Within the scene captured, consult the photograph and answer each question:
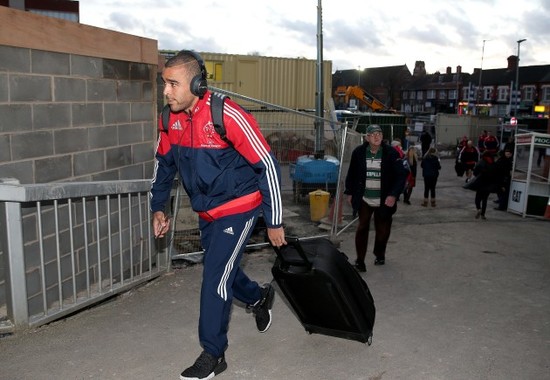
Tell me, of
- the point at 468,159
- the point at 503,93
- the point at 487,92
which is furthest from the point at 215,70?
the point at 487,92

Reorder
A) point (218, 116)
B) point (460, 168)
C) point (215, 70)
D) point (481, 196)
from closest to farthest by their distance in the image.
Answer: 1. point (218, 116)
2. point (481, 196)
3. point (460, 168)
4. point (215, 70)

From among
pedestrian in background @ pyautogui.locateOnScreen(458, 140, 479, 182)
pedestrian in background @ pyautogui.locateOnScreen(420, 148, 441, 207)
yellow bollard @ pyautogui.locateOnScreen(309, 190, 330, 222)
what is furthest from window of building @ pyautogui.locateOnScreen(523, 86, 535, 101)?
yellow bollard @ pyautogui.locateOnScreen(309, 190, 330, 222)

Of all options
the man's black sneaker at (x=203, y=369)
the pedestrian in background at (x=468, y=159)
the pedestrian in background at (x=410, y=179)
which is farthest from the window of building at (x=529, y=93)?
the man's black sneaker at (x=203, y=369)

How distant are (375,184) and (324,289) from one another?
2.72 metres

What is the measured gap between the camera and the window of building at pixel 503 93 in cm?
6956

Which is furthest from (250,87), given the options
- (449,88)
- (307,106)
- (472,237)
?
(449,88)

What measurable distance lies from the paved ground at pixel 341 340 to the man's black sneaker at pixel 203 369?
0.12 m

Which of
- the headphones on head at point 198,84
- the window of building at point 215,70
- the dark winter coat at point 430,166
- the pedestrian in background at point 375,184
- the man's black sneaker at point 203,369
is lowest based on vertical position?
the man's black sneaker at point 203,369

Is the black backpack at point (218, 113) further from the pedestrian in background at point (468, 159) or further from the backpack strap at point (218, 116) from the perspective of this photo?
the pedestrian in background at point (468, 159)

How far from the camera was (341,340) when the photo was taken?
154 inches

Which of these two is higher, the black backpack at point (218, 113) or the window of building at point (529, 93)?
the window of building at point (529, 93)

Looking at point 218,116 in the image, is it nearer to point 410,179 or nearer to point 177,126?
point 177,126

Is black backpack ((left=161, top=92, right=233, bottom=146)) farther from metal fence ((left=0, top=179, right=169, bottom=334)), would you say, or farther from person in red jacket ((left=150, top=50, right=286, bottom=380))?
metal fence ((left=0, top=179, right=169, bottom=334))

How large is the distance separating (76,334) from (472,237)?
19.6 ft
